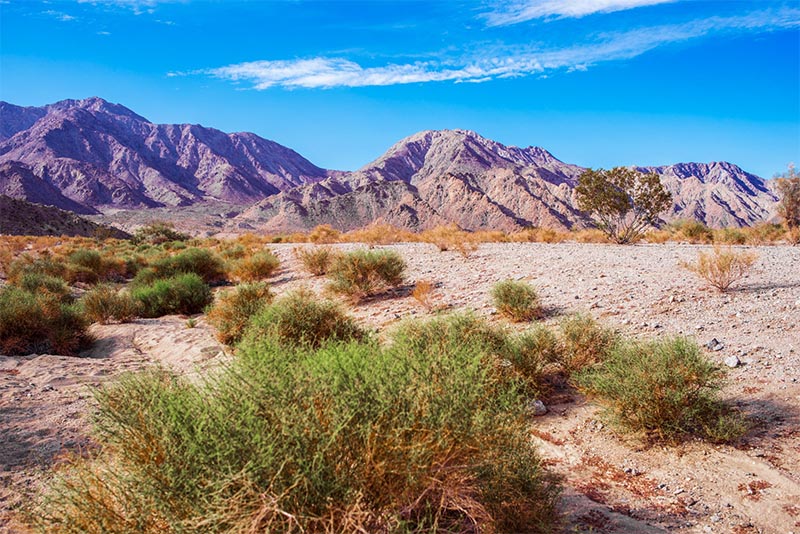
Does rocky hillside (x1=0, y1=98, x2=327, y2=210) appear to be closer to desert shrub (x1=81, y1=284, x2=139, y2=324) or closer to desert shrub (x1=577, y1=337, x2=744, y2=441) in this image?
desert shrub (x1=81, y1=284, x2=139, y2=324)

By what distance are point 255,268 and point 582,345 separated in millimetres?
11844

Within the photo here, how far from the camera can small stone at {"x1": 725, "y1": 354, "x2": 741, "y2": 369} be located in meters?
6.12

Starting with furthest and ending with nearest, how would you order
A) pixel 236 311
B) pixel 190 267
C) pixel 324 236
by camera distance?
pixel 324 236 < pixel 190 267 < pixel 236 311

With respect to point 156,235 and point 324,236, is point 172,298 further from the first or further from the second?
point 156,235

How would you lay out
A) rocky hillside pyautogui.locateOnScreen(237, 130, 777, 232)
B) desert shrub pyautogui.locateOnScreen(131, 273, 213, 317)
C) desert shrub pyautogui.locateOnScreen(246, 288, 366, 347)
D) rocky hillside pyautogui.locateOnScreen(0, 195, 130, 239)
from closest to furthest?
1. desert shrub pyautogui.locateOnScreen(246, 288, 366, 347)
2. desert shrub pyautogui.locateOnScreen(131, 273, 213, 317)
3. rocky hillside pyautogui.locateOnScreen(0, 195, 130, 239)
4. rocky hillside pyautogui.locateOnScreen(237, 130, 777, 232)

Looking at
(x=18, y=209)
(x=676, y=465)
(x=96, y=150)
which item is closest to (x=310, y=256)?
(x=676, y=465)

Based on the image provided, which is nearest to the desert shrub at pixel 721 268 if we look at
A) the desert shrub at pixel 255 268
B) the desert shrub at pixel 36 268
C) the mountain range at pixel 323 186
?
the desert shrub at pixel 255 268

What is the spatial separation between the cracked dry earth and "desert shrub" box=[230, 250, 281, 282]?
458 centimetres

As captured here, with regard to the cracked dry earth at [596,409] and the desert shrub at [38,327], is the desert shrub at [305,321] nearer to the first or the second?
the cracked dry earth at [596,409]

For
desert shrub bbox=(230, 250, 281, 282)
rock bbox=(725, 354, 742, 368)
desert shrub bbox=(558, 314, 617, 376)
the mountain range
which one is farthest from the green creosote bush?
the mountain range

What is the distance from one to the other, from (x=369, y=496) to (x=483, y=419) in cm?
82

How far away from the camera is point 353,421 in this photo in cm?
271

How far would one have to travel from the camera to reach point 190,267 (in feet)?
55.7

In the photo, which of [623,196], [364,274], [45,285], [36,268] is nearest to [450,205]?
[623,196]
